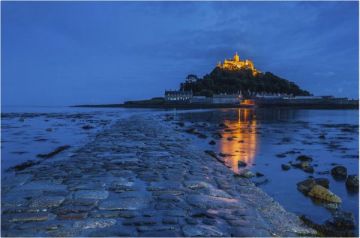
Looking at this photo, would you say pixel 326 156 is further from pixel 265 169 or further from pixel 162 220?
pixel 162 220

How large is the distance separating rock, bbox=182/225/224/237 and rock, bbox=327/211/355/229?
2251 mm

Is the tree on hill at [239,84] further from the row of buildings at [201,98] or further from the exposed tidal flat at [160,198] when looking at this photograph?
the exposed tidal flat at [160,198]

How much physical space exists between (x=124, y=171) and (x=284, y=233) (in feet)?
15.1

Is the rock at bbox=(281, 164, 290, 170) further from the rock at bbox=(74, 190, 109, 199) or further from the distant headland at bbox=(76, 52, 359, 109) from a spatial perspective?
the distant headland at bbox=(76, 52, 359, 109)

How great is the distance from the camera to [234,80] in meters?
164

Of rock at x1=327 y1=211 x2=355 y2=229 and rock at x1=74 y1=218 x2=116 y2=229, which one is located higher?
rock at x1=74 y1=218 x2=116 y2=229

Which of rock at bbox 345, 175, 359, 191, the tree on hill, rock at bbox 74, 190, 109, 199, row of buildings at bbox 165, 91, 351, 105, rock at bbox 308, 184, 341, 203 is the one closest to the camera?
rock at bbox 74, 190, 109, 199

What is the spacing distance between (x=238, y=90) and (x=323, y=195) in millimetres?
159451

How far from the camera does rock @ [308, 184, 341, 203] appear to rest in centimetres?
718

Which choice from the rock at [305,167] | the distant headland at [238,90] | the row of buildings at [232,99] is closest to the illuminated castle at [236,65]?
the distant headland at [238,90]

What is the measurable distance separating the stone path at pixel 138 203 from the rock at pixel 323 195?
45.9 inches

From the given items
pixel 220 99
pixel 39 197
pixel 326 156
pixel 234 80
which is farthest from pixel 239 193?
pixel 234 80

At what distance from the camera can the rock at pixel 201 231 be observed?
14.8ft

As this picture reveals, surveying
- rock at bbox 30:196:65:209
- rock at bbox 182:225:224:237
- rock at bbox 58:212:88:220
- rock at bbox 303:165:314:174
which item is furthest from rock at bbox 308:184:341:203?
rock at bbox 30:196:65:209
